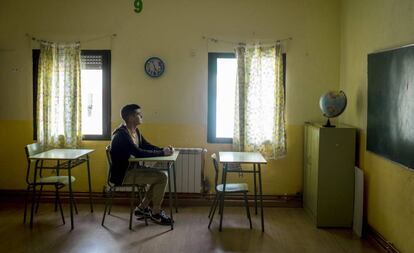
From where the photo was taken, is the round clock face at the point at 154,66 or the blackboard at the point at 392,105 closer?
the blackboard at the point at 392,105

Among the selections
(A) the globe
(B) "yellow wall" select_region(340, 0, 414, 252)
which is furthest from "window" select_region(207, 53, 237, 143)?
(B) "yellow wall" select_region(340, 0, 414, 252)

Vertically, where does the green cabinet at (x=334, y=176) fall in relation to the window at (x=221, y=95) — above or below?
below

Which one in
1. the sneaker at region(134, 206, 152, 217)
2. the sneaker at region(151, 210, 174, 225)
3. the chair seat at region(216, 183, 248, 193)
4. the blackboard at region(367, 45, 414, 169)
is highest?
the blackboard at region(367, 45, 414, 169)

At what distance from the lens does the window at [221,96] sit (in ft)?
17.7

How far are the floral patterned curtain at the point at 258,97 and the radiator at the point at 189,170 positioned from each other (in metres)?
0.52

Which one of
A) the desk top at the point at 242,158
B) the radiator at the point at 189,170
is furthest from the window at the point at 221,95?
the desk top at the point at 242,158

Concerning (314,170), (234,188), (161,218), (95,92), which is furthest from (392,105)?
Answer: (95,92)

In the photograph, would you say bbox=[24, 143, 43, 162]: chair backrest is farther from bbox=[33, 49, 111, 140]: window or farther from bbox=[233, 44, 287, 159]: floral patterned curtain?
bbox=[233, 44, 287, 159]: floral patterned curtain

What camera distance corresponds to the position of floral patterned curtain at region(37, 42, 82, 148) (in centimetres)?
531

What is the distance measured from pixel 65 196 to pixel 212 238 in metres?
2.30

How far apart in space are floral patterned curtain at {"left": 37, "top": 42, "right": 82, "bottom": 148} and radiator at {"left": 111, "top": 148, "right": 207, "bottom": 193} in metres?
1.33

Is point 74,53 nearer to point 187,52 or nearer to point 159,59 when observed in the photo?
point 159,59

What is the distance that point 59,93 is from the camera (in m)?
5.34

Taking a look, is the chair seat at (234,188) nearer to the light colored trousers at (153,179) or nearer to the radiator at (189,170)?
the light colored trousers at (153,179)
